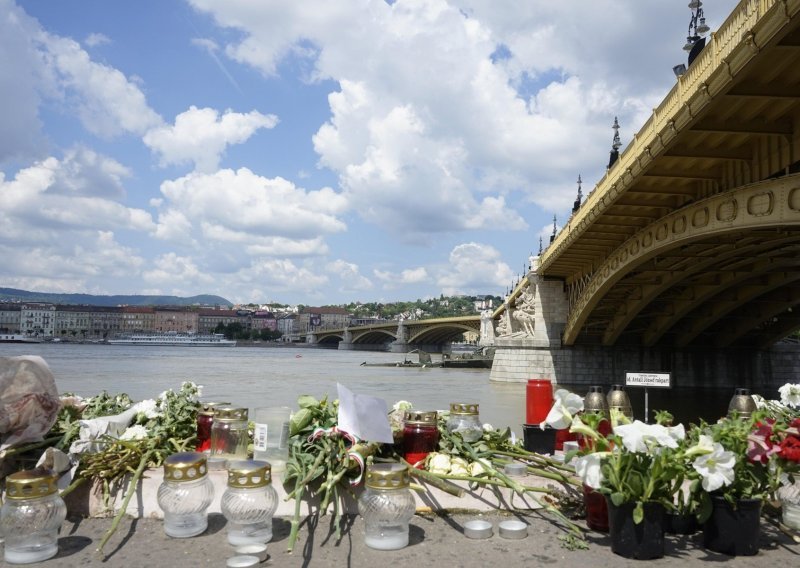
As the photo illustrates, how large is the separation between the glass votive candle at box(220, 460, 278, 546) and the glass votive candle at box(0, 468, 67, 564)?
2.20 ft

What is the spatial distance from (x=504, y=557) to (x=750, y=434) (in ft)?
4.44

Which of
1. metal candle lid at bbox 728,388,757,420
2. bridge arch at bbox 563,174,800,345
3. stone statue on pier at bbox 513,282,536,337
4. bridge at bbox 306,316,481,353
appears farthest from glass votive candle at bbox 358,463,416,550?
Result: bridge at bbox 306,316,481,353

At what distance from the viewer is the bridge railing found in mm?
8945

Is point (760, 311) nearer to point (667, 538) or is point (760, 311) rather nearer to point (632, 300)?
point (632, 300)

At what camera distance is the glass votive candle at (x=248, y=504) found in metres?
2.73

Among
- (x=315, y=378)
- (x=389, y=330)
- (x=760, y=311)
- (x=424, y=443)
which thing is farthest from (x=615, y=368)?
(x=389, y=330)

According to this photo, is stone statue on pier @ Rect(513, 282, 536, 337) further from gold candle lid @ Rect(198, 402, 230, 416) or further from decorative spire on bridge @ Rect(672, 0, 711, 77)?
gold candle lid @ Rect(198, 402, 230, 416)

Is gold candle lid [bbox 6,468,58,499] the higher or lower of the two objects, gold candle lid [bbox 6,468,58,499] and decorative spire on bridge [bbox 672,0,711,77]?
the lower

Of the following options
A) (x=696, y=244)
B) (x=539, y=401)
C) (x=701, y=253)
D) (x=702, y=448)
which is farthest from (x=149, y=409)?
(x=701, y=253)

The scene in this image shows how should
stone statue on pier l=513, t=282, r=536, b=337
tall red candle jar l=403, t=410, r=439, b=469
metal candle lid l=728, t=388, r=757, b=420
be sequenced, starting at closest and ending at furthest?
tall red candle jar l=403, t=410, r=439, b=469 < metal candle lid l=728, t=388, r=757, b=420 < stone statue on pier l=513, t=282, r=536, b=337

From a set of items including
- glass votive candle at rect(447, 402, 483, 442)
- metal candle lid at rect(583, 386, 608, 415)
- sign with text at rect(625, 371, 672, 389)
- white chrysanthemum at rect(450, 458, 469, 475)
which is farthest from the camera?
sign with text at rect(625, 371, 672, 389)

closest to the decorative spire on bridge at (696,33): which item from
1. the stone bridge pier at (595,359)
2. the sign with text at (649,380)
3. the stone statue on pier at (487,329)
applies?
the sign with text at (649,380)

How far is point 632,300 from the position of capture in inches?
1054

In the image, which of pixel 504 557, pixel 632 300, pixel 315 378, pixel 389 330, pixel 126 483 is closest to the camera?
pixel 504 557
